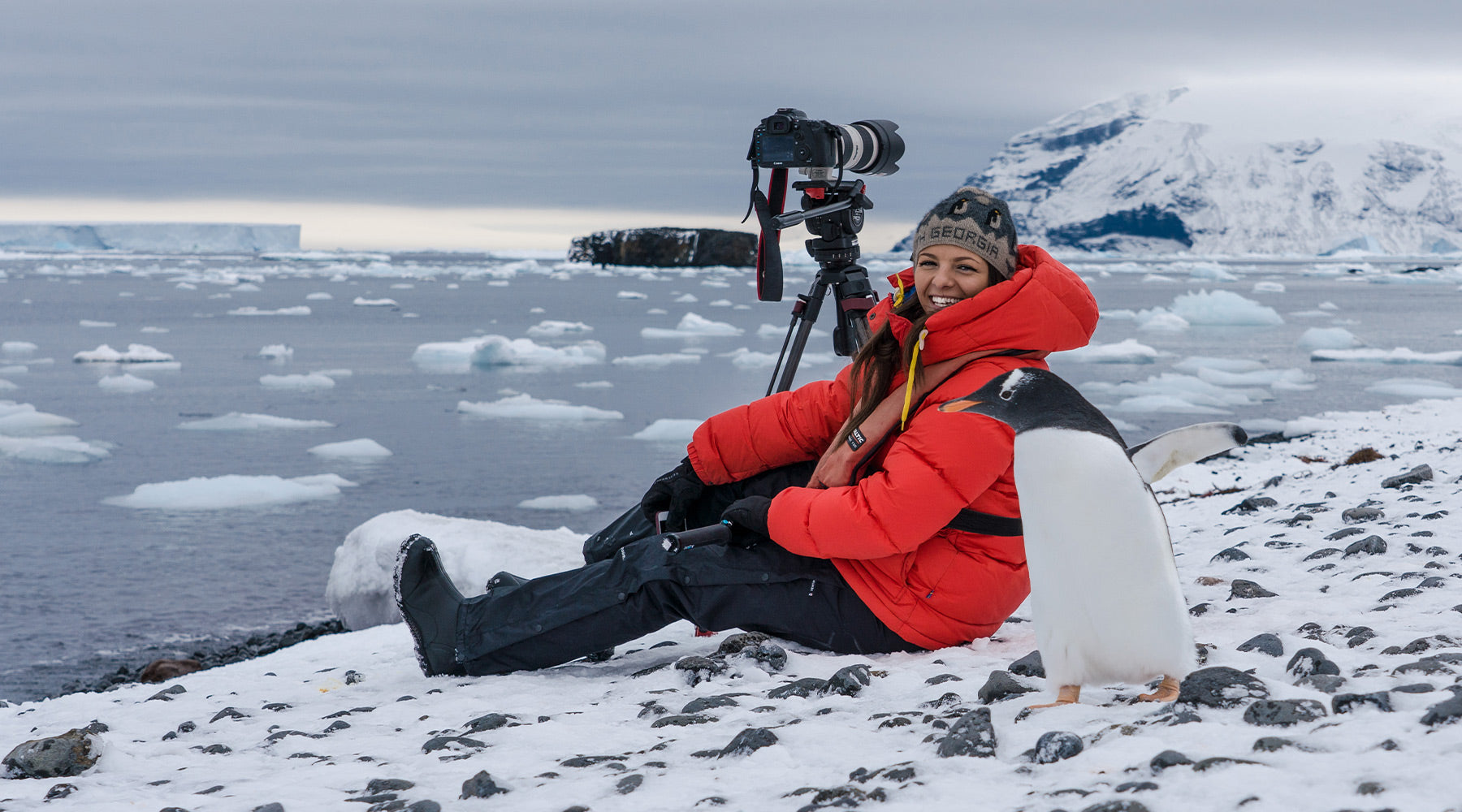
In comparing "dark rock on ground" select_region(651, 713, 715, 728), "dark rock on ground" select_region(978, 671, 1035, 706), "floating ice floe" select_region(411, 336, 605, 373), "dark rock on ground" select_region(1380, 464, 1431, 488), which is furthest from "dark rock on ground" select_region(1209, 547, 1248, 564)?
"floating ice floe" select_region(411, 336, 605, 373)

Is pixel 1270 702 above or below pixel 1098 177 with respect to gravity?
below

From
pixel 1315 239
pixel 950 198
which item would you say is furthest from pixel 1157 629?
pixel 1315 239

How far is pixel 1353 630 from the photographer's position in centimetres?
218

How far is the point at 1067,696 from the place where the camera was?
192 cm

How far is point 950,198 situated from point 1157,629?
3.04 feet

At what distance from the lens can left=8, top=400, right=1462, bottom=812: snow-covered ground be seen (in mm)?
1518

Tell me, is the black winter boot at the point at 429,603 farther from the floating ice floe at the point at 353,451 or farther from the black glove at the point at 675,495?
the floating ice floe at the point at 353,451

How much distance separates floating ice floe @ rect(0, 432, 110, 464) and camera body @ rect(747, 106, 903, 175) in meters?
6.18

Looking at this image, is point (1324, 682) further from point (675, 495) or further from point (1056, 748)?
point (675, 495)

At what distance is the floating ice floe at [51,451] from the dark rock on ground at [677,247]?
140ft

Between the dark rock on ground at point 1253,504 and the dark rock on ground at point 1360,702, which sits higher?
the dark rock on ground at point 1360,702

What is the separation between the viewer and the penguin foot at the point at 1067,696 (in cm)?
191

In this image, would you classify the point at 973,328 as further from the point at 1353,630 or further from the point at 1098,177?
the point at 1098,177

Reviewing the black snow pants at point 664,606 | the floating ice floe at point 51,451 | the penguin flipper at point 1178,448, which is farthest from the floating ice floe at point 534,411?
the penguin flipper at point 1178,448
